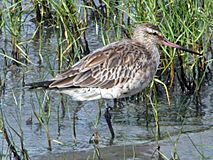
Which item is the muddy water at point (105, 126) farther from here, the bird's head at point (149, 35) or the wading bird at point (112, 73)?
the bird's head at point (149, 35)

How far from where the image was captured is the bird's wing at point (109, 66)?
7.54 meters

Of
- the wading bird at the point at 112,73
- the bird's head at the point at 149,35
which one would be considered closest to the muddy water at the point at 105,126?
the wading bird at the point at 112,73

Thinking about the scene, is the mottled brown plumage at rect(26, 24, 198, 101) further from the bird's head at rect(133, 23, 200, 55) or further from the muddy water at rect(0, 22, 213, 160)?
the muddy water at rect(0, 22, 213, 160)

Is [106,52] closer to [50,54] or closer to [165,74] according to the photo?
[165,74]

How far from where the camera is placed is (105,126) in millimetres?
7680

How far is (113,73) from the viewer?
7.66 metres

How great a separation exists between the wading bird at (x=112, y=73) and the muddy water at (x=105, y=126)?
0.63ft

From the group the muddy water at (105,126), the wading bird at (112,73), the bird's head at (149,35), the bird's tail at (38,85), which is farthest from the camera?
the bird's head at (149,35)

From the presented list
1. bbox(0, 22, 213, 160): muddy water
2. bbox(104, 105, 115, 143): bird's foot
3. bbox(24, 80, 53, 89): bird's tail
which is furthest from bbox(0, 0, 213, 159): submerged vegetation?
bbox(104, 105, 115, 143): bird's foot

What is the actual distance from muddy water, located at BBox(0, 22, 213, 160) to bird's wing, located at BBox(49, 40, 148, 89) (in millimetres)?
279

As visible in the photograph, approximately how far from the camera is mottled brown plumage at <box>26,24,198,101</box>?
752cm

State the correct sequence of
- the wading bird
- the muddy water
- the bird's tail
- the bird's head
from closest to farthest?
the muddy water, the bird's tail, the wading bird, the bird's head

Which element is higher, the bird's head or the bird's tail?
the bird's head

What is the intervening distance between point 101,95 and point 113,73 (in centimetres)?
26
